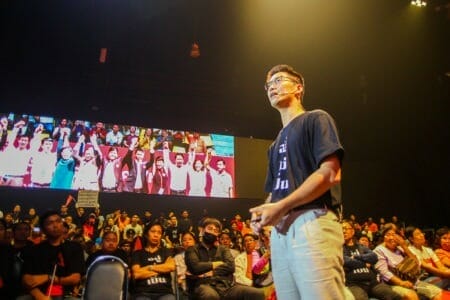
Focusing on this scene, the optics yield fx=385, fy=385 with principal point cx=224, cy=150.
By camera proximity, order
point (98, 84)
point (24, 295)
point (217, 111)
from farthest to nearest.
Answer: point (217, 111) < point (98, 84) < point (24, 295)

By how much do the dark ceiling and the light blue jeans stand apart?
23.3 feet

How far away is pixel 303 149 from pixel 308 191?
0.21 meters

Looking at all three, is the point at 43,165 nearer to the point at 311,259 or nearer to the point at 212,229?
the point at 212,229

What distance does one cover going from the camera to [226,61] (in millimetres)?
10148

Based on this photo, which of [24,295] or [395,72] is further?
[395,72]

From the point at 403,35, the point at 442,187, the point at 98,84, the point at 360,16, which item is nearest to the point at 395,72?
the point at 403,35

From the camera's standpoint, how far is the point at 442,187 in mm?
12289

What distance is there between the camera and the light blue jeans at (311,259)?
118 centimetres

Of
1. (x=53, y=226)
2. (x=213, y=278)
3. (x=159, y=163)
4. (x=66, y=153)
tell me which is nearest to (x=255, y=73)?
(x=159, y=163)

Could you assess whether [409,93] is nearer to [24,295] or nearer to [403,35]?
[403,35]

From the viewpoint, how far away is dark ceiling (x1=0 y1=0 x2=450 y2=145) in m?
8.12

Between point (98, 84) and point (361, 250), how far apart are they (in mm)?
8144

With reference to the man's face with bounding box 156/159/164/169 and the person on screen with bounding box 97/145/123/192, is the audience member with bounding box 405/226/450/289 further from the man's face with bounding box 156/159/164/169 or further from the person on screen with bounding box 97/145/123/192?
the person on screen with bounding box 97/145/123/192

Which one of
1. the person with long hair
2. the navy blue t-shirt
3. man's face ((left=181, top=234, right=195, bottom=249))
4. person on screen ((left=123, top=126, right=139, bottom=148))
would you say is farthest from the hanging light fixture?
the navy blue t-shirt
